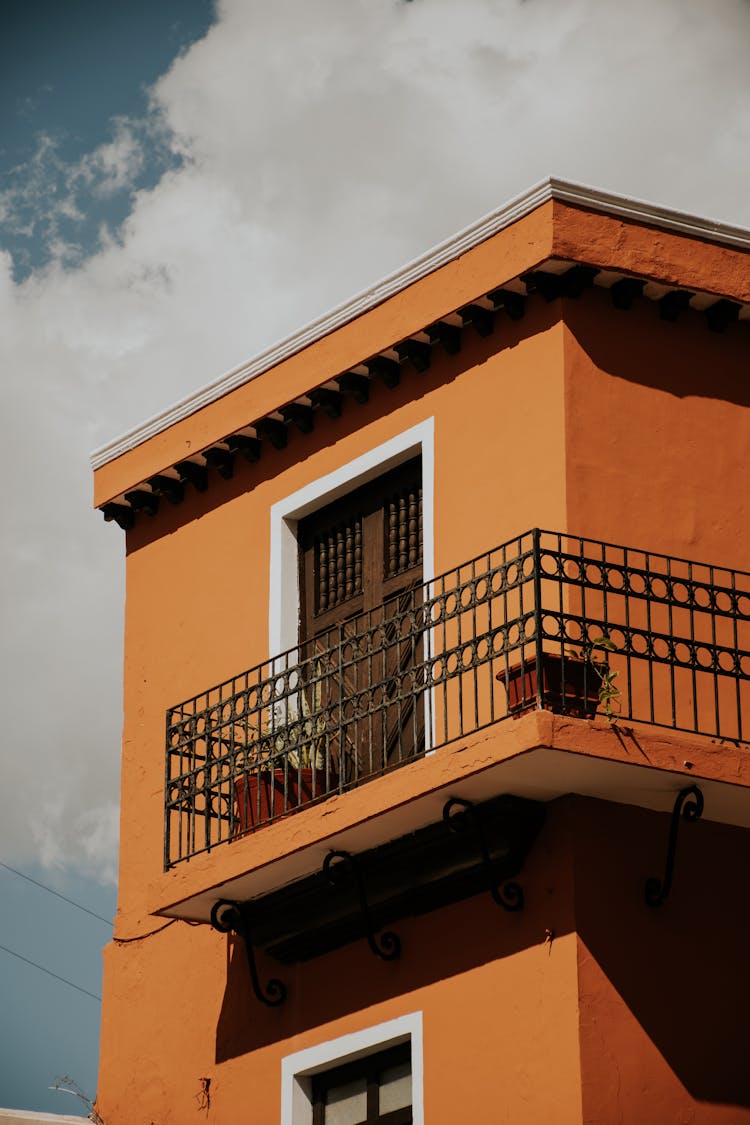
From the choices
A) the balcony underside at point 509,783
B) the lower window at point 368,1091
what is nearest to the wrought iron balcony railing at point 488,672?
the balcony underside at point 509,783

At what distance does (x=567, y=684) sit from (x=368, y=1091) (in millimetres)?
2649

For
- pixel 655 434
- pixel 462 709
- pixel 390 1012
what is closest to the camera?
pixel 462 709

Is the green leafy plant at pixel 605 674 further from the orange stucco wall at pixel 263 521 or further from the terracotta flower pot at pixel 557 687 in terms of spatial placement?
the orange stucco wall at pixel 263 521

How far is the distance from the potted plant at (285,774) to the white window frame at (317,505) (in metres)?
1.05

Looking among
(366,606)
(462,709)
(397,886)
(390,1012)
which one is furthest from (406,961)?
(366,606)

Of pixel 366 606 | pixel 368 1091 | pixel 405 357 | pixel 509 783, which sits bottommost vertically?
pixel 368 1091

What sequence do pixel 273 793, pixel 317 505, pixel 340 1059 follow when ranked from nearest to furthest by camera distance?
pixel 340 1059, pixel 273 793, pixel 317 505

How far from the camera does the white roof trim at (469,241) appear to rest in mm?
13570

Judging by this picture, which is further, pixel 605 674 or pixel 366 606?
pixel 366 606

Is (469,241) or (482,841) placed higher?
(469,241)

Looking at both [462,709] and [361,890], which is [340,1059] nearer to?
[361,890]

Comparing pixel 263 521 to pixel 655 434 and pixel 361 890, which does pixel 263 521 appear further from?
pixel 361 890

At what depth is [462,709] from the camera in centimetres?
1280

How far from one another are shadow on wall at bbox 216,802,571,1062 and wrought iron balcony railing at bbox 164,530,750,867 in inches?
31.2
